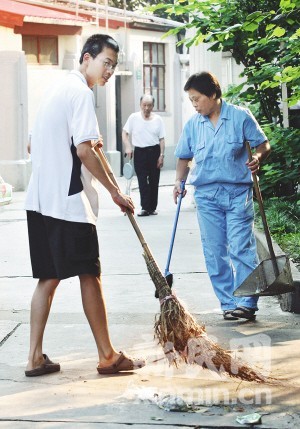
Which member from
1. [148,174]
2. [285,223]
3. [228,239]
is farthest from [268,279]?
[148,174]

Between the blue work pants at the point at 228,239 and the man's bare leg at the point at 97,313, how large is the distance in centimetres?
180

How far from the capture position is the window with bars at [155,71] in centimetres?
3191

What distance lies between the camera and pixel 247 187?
789 centimetres

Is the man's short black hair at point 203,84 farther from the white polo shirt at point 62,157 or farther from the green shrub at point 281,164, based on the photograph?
the green shrub at point 281,164

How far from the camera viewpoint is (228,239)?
7957 millimetres

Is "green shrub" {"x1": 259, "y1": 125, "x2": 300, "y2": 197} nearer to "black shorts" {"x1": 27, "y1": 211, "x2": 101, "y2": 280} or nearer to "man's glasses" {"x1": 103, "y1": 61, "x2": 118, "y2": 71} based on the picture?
"man's glasses" {"x1": 103, "y1": 61, "x2": 118, "y2": 71}

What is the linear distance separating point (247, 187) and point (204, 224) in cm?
44

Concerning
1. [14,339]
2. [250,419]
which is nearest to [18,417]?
[250,419]

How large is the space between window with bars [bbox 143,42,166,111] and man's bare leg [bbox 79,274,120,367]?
25.6m

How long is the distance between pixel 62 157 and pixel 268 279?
2.05m

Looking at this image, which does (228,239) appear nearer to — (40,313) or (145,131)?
(40,313)

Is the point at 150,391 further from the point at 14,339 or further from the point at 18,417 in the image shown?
the point at 14,339

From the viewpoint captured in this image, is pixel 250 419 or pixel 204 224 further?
pixel 204 224

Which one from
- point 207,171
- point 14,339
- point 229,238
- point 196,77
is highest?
point 196,77
